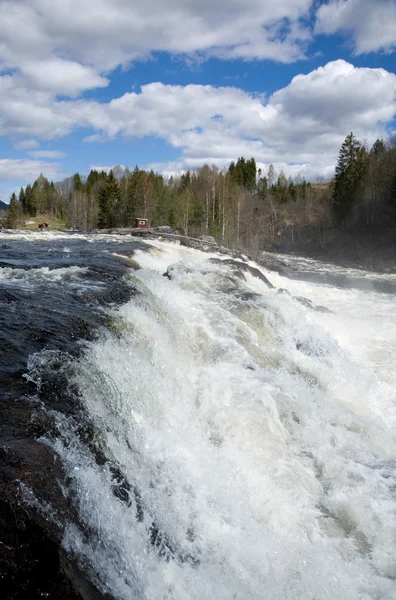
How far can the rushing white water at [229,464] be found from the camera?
12.1 feet

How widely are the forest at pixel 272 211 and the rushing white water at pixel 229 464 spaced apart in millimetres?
25367

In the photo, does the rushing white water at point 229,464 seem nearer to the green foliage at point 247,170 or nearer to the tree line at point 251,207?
the tree line at point 251,207

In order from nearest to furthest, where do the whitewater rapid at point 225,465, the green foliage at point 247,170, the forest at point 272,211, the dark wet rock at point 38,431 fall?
the dark wet rock at point 38,431 → the whitewater rapid at point 225,465 → the forest at point 272,211 → the green foliage at point 247,170

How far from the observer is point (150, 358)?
257 inches

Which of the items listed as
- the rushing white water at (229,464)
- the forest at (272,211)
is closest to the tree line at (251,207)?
the forest at (272,211)

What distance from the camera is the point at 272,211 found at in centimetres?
5897

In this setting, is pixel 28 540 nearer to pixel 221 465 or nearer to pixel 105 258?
pixel 221 465

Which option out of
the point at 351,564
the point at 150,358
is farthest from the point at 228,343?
the point at 351,564

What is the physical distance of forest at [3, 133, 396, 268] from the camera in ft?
136

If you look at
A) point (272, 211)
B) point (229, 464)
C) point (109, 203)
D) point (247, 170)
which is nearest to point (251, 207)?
point (272, 211)

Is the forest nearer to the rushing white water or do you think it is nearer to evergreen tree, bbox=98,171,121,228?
evergreen tree, bbox=98,171,121,228

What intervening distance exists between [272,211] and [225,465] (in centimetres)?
5653

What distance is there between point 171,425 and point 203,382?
1404 mm

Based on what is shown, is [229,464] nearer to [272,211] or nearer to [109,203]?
[109,203]
